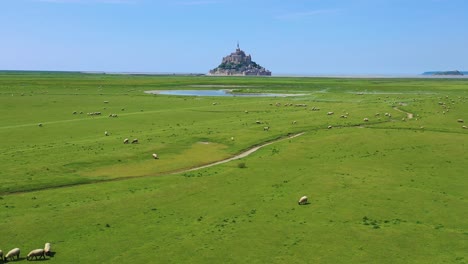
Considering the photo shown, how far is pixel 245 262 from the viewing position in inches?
800

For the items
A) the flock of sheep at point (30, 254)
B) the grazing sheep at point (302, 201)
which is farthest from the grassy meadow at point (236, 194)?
the flock of sheep at point (30, 254)

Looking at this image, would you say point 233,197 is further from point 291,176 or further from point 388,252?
point 388,252

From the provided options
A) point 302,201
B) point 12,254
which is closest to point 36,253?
point 12,254

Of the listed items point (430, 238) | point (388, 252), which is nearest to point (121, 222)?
point (388, 252)

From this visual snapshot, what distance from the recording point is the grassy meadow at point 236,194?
21922 millimetres

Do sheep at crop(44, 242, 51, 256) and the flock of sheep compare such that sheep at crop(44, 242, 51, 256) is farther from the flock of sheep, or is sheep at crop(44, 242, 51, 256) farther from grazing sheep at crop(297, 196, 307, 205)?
grazing sheep at crop(297, 196, 307, 205)

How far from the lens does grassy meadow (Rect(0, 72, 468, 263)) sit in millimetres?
21922

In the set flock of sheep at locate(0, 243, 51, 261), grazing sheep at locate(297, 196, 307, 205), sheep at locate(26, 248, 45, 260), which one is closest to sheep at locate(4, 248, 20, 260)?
flock of sheep at locate(0, 243, 51, 261)

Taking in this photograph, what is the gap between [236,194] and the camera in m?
30.9

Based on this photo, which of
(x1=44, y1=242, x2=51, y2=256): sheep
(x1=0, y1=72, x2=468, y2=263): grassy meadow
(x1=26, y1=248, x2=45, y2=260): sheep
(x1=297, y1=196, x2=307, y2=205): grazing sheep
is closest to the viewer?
(x1=26, y1=248, x2=45, y2=260): sheep

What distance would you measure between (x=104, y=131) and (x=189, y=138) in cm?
1309

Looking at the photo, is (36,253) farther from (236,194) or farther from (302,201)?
(302,201)

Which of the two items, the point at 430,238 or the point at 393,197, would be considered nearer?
the point at 430,238

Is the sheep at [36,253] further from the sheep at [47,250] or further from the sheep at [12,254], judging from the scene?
the sheep at [12,254]
